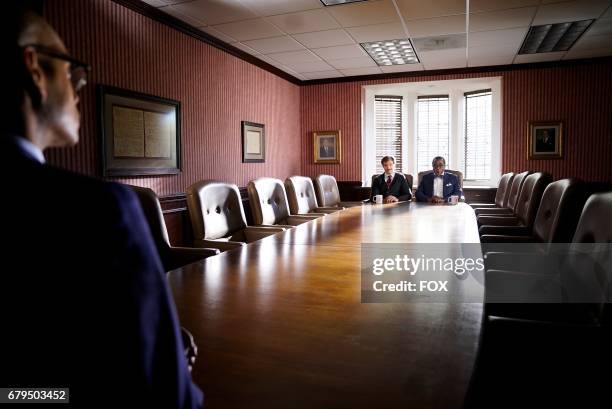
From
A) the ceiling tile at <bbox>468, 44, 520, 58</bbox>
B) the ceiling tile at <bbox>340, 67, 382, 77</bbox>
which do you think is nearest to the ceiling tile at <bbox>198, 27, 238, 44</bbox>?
the ceiling tile at <bbox>340, 67, 382, 77</bbox>

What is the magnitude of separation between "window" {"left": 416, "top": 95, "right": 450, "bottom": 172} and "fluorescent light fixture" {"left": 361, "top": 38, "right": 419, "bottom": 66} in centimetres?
134

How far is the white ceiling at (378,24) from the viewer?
4.36 meters

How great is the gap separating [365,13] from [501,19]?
1529 millimetres

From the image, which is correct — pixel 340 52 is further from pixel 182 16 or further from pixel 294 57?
pixel 182 16

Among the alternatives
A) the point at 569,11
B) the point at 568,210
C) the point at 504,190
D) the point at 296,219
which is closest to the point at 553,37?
the point at 569,11

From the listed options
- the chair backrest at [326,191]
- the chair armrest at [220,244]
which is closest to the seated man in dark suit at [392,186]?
the chair backrest at [326,191]

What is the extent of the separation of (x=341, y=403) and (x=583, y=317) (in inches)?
57.5

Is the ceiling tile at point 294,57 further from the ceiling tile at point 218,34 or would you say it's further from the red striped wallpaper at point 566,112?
the red striped wallpaper at point 566,112

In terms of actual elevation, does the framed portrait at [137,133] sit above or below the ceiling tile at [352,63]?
below

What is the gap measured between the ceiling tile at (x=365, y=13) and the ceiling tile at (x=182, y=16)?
145 centimetres

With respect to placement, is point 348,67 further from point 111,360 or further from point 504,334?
point 111,360

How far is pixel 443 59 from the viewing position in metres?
6.45

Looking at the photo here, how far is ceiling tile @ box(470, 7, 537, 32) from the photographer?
180 inches

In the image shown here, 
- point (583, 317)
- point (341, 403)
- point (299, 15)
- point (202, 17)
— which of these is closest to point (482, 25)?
point (299, 15)
